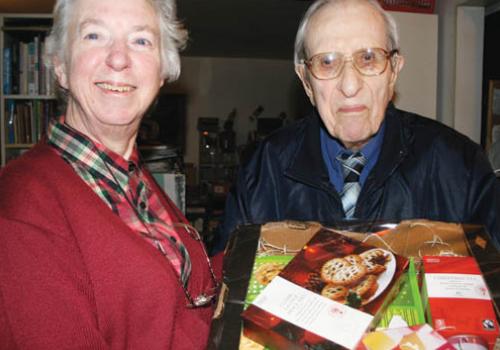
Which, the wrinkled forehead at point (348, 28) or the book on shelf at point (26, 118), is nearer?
the wrinkled forehead at point (348, 28)

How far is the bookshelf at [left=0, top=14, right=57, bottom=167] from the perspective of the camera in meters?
2.84

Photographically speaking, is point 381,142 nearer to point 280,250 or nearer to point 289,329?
point 280,250

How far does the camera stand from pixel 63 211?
30.7 inches

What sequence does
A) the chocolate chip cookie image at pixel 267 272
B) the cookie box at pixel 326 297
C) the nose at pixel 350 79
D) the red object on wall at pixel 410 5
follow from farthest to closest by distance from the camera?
the red object on wall at pixel 410 5 → the nose at pixel 350 79 → the chocolate chip cookie image at pixel 267 272 → the cookie box at pixel 326 297

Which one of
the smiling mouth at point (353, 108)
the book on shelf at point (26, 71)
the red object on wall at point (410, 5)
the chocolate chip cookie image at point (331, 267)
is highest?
the red object on wall at point (410, 5)

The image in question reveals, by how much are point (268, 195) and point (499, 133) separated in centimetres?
172

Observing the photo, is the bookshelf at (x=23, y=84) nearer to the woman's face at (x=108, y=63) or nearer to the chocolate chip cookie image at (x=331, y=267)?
the woman's face at (x=108, y=63)

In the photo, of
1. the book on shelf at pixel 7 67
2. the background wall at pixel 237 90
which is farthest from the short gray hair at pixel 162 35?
the background wall at pixel 237 90

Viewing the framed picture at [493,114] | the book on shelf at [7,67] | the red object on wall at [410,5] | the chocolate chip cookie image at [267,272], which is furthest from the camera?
the book on shelf at [7,67]

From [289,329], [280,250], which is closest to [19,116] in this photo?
[280,250]

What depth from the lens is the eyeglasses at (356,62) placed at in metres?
1.07

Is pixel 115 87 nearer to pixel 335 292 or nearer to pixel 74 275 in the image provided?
pixel 74 275

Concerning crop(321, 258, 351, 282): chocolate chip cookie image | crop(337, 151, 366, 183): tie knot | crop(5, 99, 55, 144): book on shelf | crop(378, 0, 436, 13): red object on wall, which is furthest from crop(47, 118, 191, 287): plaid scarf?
crop(5, 99, 55, 144): book on shelf

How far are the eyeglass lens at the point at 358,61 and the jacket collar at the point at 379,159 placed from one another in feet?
0.58
